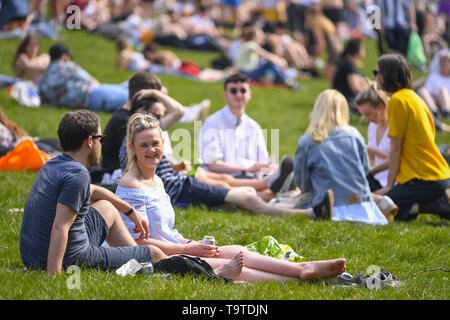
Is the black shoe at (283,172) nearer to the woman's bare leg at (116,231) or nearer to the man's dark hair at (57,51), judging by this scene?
the woman's bare leg at (116,231)

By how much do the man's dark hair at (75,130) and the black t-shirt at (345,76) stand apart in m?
9.66

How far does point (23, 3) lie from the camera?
1575cm

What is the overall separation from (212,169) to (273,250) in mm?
3253

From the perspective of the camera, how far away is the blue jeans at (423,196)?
770cm

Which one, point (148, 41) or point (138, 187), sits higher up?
point (148, 41)

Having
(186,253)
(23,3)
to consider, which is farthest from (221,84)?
(186,253)

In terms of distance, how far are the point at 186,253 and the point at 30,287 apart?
1.27 m

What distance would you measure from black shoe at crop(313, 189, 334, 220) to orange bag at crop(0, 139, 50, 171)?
348 centimetres

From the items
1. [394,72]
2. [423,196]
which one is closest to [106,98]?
[394,72]

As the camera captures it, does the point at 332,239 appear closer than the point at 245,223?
Yes

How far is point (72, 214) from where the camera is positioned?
181 inches

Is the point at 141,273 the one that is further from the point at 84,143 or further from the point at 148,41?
the point at 148,41

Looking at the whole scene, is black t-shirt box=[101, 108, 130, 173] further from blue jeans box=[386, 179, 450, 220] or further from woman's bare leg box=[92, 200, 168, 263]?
blue jeans box=[386, 179, 450, 220]

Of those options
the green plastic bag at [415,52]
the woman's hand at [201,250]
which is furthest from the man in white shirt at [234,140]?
the green plastic bag at [415,52]
